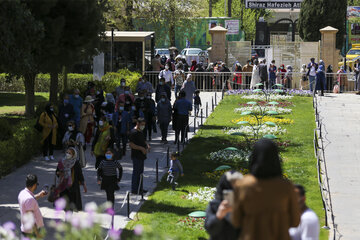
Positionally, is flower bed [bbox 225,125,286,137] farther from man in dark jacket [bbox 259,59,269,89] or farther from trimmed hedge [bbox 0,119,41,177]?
man in dark jacket [bbox 259,59,269,89]

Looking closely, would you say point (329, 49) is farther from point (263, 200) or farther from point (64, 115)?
point (263, 200)

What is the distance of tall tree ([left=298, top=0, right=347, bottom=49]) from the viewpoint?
4609 centimetres

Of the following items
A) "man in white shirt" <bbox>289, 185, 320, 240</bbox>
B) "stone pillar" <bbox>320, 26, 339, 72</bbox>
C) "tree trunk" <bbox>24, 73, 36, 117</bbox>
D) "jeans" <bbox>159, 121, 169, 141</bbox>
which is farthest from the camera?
"stone pillar" <bbox>320, 26, 339, 72</bbox>

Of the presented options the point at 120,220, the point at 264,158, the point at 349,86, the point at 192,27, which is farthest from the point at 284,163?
the point at 192,27

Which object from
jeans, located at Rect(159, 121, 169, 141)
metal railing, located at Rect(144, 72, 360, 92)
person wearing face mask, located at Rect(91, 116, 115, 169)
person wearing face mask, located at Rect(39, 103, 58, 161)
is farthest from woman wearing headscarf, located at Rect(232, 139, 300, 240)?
metal railing, located at Rect(144, 72, 360, 92)

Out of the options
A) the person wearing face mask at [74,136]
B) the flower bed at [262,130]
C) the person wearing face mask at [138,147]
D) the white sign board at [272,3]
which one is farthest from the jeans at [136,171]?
the white sign board at [272,3]

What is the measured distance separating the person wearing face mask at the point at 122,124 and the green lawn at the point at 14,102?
9807 mm

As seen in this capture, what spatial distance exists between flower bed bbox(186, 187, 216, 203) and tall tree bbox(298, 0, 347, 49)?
33.7 metres

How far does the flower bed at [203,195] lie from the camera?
1367 centimetres

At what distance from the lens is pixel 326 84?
33188 mm

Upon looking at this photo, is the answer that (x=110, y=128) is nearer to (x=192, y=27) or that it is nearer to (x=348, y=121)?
(x=348, y=121)

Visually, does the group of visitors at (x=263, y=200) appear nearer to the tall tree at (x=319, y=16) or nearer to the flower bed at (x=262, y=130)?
the flower bed at (x=262, y=130)

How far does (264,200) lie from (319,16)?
42535 mm

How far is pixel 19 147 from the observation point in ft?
56.1
